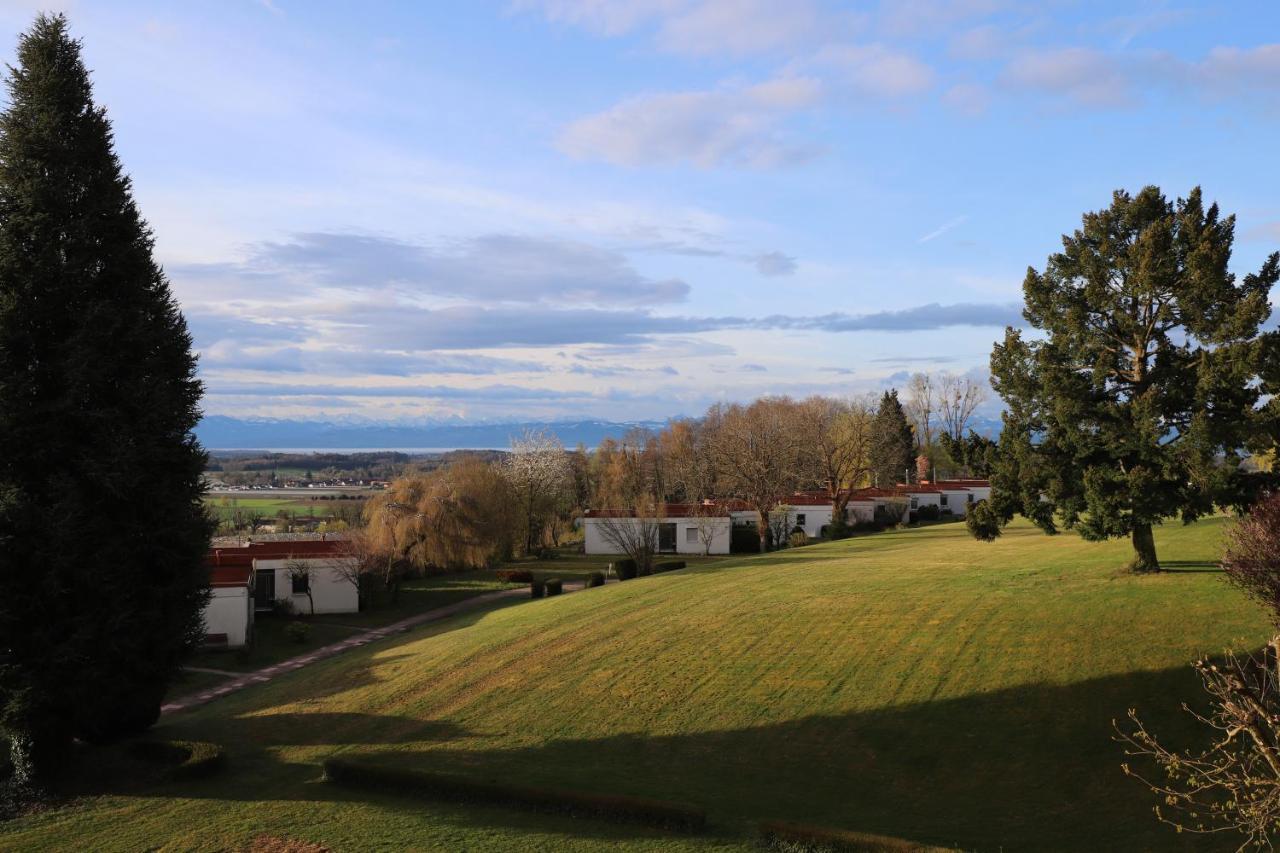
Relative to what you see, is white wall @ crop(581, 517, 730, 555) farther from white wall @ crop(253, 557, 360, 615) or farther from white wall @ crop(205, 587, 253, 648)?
white wall @ crop(205, 587, 253, 648)

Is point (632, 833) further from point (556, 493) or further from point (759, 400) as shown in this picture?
point (759, 400)

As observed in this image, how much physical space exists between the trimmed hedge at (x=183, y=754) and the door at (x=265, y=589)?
91.6 feet

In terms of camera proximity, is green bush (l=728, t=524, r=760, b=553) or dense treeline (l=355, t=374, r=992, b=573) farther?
green bush (l=728, t=524, r=760, b=553)

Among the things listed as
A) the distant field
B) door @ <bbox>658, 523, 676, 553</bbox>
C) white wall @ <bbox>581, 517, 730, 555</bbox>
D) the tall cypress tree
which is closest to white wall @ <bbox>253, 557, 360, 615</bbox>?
white wall @ <bbox>581, 517, 730, 555</bbox>

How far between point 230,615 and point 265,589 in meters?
9.02

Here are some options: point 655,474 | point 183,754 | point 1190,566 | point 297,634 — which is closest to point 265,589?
point 297,634

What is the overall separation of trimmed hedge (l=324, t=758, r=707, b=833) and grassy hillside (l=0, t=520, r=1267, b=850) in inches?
14.8

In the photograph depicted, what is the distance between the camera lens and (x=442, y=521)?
2192 inches

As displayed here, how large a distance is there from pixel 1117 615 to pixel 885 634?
255 inches

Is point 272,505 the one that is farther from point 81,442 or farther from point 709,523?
point 81,442

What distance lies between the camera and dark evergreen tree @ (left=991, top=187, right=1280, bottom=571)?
82.3 feet

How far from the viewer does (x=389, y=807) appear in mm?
16406

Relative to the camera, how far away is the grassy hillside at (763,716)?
612 inches

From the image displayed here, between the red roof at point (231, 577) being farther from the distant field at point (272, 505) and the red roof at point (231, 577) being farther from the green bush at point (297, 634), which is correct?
the distant field at point (272, 505)
